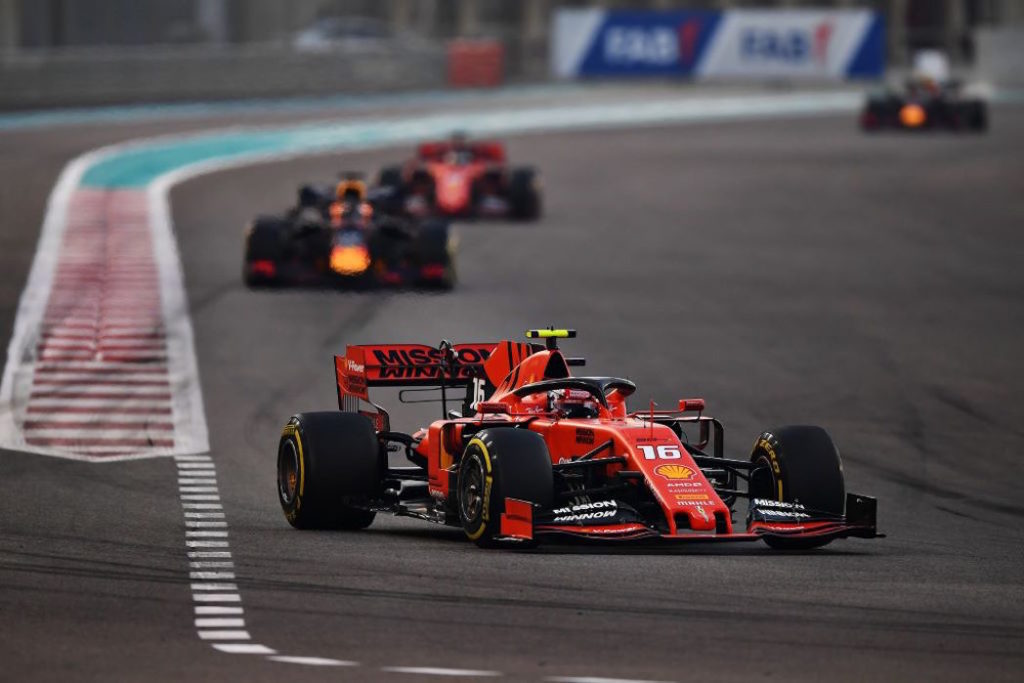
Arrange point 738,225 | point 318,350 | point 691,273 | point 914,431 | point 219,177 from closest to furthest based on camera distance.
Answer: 1. point 914,431
2. point 318,350
3. point 691,273
4. point 738,225
5. point 219,177

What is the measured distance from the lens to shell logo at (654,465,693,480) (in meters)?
14.2

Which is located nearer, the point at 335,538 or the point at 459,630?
the point at 459,630

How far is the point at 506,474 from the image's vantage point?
14.0 meters

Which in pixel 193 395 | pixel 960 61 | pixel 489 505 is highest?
pixel 489 505

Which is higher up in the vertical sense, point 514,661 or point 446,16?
point 514,661

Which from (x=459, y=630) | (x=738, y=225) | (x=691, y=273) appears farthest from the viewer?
(x=738, y=225)

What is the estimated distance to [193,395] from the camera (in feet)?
73.2

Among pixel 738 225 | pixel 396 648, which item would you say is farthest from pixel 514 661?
pixel 738 225

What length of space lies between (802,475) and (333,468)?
3.27m

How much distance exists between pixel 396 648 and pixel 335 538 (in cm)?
408

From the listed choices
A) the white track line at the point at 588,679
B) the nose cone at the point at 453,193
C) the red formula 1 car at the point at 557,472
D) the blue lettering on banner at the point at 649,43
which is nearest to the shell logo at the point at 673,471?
the red formula 1 car at the point at 557,472

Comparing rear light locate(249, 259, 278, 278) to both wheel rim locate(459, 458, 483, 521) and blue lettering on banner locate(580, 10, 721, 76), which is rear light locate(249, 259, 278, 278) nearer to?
wheel rim locate(459, 458, 483, 521)

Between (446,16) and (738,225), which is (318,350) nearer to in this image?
(738,225)

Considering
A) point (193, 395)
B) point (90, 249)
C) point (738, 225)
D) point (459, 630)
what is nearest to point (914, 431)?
point (193, 395)
